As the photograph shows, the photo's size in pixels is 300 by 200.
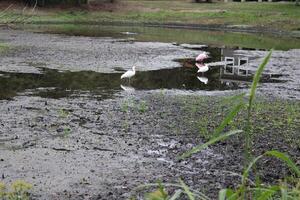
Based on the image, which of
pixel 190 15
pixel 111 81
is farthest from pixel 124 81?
pixel 190 15

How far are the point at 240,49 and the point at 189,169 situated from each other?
20216 millimetres

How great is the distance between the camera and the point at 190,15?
4478 cm

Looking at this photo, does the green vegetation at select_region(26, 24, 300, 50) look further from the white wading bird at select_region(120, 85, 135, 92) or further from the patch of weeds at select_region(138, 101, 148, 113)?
the patch of weeds at select_region(138, 101, 148, 113)

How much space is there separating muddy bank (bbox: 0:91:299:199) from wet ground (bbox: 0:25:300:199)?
0.6 inches

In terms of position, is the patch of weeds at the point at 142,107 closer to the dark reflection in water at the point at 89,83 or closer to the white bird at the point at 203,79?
the dark reflection in water at the point at 89,83

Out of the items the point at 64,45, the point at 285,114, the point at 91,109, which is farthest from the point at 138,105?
the point at 64,45

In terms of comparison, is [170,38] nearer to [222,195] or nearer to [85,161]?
[85,161]

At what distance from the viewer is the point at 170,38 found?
3228 centimetres

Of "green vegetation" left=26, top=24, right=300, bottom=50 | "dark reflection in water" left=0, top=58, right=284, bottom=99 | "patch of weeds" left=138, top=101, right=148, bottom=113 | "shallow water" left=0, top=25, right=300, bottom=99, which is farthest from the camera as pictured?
"green vegetation" left=26, top=24, right=300, bottom=50

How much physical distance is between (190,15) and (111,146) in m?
37.3

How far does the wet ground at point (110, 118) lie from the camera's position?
7102mm

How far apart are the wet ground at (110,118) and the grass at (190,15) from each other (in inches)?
783

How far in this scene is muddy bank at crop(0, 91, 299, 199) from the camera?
22.5 ft

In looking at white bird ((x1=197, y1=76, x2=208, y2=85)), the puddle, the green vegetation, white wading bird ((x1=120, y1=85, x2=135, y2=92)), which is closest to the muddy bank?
the puddle
